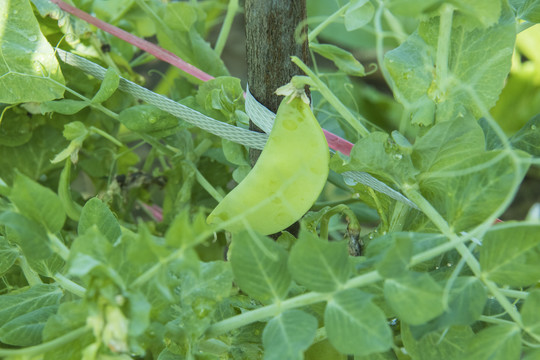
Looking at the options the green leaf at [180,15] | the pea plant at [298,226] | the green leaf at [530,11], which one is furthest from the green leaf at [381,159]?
the green leaf at [180,15]

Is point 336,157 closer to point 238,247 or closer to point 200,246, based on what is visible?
point 238,247

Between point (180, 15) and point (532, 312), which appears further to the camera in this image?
point (180, 15)

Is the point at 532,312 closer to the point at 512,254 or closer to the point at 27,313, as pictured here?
the point at 512,254

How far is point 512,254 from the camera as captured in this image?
0.28 m

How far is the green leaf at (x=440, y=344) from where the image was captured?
298mm

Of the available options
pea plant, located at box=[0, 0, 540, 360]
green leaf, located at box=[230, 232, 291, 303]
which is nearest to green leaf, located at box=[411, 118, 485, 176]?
pea plant, located at box=[0, 0, 540, 360]

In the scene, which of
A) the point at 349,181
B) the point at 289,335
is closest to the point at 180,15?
the point at 349,181

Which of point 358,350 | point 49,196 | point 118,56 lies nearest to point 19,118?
point 118,56

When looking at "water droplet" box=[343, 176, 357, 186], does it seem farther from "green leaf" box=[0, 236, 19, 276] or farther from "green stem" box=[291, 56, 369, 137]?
"green leaf" box=[0, 236, 19, 276]

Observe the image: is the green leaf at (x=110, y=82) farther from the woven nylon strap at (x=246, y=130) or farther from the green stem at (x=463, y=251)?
the green stem at (x=463, y=251)

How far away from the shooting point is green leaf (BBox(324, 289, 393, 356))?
0.24 m

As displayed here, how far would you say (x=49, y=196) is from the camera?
26 cm

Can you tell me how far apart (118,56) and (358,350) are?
1.18ft

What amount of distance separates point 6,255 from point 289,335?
7.2 inches
